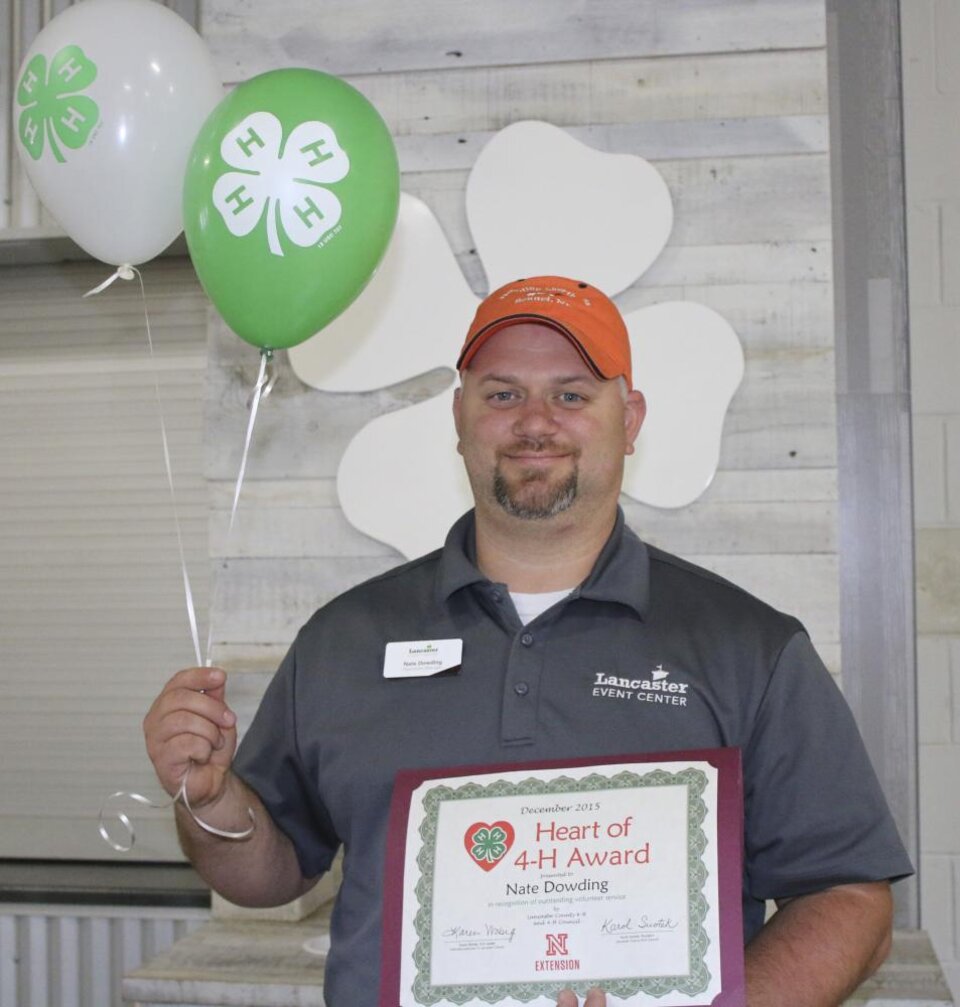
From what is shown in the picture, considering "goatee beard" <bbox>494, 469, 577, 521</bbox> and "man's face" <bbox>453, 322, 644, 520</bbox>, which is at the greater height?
"man's face" <bbox>453, 322, 644, 520</bbox>

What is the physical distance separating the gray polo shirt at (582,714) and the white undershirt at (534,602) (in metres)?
0.03

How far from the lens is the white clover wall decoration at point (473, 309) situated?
2.47 m

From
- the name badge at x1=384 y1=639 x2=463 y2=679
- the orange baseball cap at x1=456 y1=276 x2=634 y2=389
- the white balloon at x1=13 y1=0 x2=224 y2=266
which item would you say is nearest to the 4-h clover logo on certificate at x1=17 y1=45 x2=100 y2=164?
the white balloon at x1=13 y1=0 x2=224 y2=266

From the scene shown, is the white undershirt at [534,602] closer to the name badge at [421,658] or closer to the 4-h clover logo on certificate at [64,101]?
the name badge at [421,658]

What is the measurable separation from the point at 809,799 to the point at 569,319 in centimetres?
A: 63

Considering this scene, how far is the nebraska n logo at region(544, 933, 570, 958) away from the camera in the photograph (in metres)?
1.30

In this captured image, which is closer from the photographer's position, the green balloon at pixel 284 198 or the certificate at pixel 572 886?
the certificate at pixel 572 886

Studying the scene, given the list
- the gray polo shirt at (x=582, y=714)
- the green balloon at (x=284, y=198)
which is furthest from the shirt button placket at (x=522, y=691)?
the green balloon at (x=284, y=198)

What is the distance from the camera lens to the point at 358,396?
2615mm

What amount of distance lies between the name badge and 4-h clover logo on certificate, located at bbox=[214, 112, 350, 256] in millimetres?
515

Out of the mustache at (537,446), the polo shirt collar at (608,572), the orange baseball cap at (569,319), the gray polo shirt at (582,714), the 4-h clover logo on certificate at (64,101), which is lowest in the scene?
the gray polo shirt at (582,714)

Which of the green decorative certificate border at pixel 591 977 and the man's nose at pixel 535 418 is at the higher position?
the man's nose at pixel 535 418

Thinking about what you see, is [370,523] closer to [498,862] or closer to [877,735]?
[877,735]
